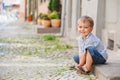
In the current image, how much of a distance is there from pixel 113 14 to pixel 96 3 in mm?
775

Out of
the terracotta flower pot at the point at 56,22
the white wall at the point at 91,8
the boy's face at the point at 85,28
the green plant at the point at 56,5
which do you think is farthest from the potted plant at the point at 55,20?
the boy's face at the point at 85,28

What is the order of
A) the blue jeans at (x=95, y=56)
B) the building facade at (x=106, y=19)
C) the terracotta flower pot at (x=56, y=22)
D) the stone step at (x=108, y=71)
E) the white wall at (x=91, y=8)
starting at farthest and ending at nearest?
1. the terracotta flower pot at (x=56, y=22)
2. the white wall at (x=91, y=8)
3. the building facade at (x=106, y=19)
4. the blue jeans at (x=95, y=56)
5. the stone step at (x=108, y=71)

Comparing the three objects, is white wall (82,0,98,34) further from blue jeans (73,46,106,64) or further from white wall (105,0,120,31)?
blue jeans (73,46,106,64)

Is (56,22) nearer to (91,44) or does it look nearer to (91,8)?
(91,8)

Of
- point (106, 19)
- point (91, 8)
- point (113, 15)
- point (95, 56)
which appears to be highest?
point (91, 8)

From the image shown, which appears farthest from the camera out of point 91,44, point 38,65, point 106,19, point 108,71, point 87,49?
point 106,19

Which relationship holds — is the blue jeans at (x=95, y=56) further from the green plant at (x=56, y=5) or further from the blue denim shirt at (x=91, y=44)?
the green plant at (x=56, y=5)

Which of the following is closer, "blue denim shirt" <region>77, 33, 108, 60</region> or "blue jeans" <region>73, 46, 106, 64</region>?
"blue jeans" <region>73, 46, 106, 64</region>

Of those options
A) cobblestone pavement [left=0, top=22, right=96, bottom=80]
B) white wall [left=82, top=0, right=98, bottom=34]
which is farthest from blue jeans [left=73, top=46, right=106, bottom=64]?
white wall [left=82, top=0, right=98, bottom=34]

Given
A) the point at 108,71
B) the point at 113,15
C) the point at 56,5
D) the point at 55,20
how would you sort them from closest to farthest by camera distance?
the point at 108,71, the point at 113,15, the point at 55,20, the point at 56,5

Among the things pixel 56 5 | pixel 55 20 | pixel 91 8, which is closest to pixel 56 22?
pixel 55 20

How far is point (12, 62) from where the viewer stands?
796 centimetres

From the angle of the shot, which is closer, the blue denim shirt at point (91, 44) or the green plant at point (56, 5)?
the blue denim shirt at point (91, 44)

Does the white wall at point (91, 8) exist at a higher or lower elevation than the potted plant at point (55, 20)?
higher
